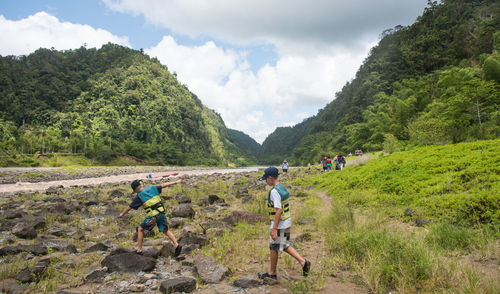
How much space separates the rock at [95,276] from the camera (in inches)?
188

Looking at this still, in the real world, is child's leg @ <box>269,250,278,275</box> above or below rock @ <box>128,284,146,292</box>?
above

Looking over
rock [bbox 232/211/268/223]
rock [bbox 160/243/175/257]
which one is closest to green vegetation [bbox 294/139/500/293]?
rock [bbox 232/211/268/223]

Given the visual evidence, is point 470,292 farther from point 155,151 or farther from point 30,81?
point 30,81

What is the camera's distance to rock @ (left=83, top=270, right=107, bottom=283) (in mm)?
4766

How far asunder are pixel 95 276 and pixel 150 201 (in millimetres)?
1719

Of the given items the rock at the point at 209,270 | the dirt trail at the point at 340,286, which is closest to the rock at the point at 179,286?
the rock at the point at 209,270

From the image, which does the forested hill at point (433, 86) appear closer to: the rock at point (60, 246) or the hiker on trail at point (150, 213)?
the hiker on trail at point (150, 213)

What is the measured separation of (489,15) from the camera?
57.2 m

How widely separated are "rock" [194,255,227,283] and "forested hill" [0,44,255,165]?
213ft

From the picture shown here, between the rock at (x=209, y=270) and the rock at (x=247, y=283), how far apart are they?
0.39m

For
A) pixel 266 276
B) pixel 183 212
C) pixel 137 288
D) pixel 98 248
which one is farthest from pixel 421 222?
pixel 98 248

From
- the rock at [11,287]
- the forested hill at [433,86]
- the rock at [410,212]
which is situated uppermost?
the forested hill at [433,86]

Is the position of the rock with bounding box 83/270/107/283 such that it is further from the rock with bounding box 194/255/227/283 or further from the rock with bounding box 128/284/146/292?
the rock with bounding box 194/255/227/283

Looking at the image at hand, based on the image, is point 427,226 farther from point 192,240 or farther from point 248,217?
point 192,240
